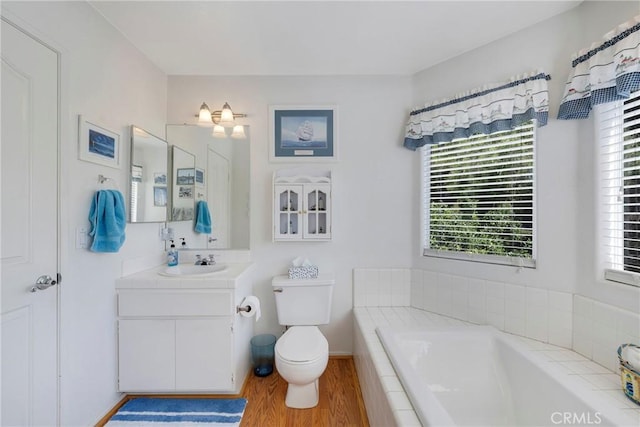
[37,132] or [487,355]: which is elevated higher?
[37,132]

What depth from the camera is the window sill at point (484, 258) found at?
1.79m

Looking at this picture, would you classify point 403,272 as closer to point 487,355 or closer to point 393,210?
point 393,210

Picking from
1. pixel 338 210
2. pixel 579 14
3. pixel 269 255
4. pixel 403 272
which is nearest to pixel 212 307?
pixel 269 255

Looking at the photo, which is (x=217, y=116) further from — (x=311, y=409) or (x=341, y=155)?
(x=311, y=409)

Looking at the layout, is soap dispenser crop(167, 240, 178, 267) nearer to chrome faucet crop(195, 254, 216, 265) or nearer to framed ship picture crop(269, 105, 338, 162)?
chrome faucet crop(195, 254, 216, 265)

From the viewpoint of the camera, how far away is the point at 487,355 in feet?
5.57

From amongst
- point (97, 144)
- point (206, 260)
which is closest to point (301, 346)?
point (206, 260)

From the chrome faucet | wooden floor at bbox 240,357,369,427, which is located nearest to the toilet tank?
wooden floor at bbox 240,357,369,427

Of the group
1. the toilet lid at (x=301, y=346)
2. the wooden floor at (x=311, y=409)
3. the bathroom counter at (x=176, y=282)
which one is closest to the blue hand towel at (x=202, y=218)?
the bathroom counter at (x=176, y=282)

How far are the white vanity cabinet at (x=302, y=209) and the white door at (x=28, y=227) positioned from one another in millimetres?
1333

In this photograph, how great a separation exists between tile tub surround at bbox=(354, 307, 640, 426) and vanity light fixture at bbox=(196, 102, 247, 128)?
193 cm

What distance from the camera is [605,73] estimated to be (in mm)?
1381

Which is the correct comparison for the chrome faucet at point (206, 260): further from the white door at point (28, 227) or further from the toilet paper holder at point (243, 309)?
the white door at point (28, 227)

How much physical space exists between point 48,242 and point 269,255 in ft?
4.54
